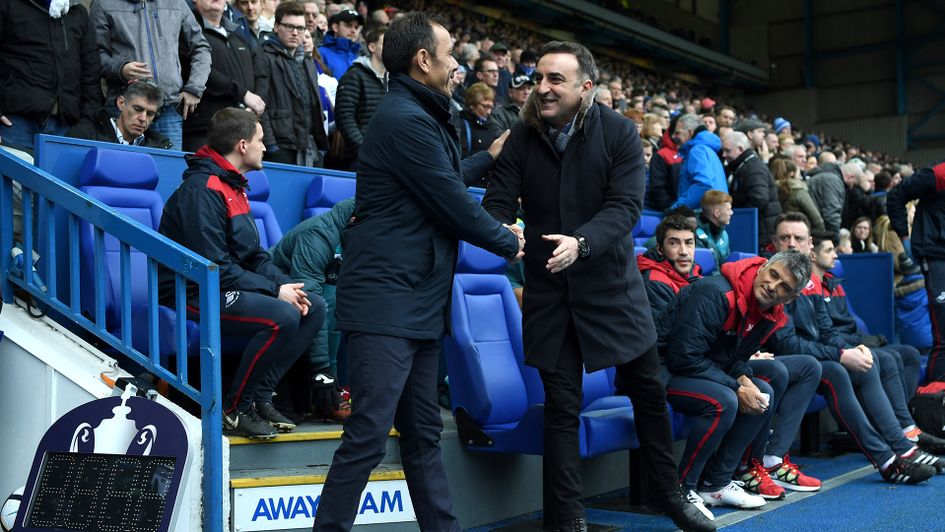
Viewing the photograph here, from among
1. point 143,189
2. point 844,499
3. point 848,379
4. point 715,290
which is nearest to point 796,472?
point 844,499

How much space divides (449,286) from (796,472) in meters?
2.39

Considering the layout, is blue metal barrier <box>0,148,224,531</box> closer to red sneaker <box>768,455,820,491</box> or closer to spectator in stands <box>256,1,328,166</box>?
spectator in stands <box>256,1,328,166</box>

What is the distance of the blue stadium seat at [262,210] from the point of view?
4.21 meters

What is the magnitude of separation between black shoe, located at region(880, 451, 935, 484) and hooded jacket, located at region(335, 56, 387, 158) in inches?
119

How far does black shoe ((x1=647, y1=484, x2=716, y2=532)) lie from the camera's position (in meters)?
3.35

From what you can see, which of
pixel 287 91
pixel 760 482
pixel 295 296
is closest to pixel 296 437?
pixel 295 296

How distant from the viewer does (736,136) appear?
7047 millimetres

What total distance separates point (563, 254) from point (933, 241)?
3.68 meters

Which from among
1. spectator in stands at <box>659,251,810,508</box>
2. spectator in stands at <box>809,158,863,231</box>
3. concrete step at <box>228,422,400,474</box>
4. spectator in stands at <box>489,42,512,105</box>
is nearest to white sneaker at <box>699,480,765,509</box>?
spectator in stands at <box>659,251,810,508</box>

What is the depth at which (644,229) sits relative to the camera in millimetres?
6172

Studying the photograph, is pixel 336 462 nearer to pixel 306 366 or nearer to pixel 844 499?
pixel 306 366

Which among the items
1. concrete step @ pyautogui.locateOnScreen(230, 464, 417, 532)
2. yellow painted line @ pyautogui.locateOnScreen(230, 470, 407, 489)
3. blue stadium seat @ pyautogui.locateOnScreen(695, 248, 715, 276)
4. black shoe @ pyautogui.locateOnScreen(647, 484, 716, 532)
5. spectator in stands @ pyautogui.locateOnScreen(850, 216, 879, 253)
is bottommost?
black shoe @ pyautogui.locateOnScreen(647, 484, 716, 532)

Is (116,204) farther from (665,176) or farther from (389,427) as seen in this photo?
(665,176)

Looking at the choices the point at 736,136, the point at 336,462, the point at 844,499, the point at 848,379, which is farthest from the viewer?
the point at 736,136
